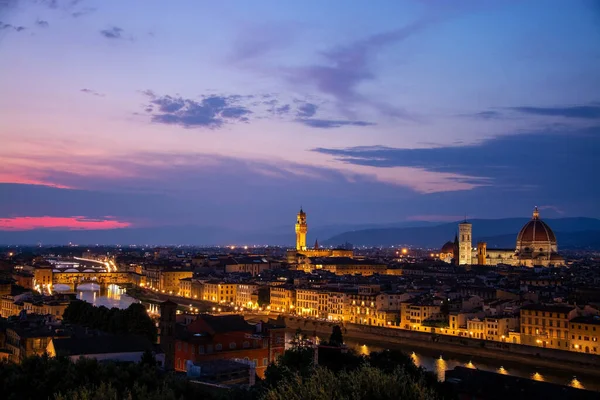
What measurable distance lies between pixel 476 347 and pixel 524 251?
163ft

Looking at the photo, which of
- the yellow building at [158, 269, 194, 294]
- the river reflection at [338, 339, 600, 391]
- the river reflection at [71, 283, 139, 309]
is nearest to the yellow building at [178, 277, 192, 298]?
the yellow building at [158, 269, 194, 294]

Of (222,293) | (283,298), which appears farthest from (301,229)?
(283,298)

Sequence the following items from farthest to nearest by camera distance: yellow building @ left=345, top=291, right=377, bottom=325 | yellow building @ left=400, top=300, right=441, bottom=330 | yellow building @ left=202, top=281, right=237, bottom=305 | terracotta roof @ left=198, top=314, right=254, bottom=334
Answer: yellow building @ left=202, top=281, right=237, bottom=305, yellow building @ left=345, top=291, right=377, bottom=325, yellow building @ left=400, top=300, right=441, bottom=330, terracotta roof @ left=198, top=314, right=254, bottom=334

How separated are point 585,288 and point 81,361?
3667 cm

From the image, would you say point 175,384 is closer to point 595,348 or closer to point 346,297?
point 595,348

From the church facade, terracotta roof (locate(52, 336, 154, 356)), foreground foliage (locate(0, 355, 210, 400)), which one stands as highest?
the church facade

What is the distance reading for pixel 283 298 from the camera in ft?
164

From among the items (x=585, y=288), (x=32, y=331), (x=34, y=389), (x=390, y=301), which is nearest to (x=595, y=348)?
(x=390, y=301)

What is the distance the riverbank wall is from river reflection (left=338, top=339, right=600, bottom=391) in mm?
465

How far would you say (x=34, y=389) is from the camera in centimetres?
1310

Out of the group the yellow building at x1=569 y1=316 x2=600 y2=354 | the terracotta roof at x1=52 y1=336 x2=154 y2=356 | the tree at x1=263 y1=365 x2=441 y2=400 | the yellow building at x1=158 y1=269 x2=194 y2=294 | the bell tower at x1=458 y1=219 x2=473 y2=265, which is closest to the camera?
the tree at x1=263 y1=365 x2=441 y2=400

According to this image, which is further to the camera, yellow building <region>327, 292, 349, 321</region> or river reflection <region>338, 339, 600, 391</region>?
yellow building <region>327, 292, 349, 321</region>

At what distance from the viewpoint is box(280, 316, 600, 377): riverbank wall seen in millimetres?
27312

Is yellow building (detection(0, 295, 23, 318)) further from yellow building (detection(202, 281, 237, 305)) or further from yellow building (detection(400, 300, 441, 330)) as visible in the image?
yellow building (detection(400, 300, 441, 330))
